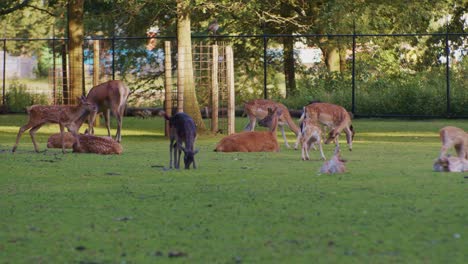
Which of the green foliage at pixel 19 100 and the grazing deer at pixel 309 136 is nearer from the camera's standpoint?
→ the grazing deer at pixel 309 136

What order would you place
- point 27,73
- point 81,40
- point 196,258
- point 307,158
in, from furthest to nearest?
point 27,73 → point 81,40 → point 307,158 → point 196,258

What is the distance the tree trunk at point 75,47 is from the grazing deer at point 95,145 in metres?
11.9

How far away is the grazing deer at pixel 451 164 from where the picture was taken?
15.5m

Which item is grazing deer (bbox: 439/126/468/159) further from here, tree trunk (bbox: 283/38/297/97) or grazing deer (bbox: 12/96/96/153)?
tree trunk (bbox: 283/38/297/97)

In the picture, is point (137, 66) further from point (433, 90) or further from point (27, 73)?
point (27, 73)

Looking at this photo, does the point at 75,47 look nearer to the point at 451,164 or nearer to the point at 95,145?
the point at 95,145

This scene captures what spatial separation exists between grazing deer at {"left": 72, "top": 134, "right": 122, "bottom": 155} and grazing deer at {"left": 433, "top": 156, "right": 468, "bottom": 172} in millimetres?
6813

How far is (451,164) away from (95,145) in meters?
7.29

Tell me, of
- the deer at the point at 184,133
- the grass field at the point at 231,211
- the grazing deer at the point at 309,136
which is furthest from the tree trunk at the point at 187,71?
the deer at the point at 184,133

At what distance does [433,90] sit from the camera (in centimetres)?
3456

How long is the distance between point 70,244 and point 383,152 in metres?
12.4

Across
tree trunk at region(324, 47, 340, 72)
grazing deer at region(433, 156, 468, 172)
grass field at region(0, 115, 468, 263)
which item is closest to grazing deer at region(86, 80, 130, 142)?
grass field at region(0, 115, 468, 263)

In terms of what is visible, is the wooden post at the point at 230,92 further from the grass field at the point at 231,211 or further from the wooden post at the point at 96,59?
the grass field at the point at 231,211

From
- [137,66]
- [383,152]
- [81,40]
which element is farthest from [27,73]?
[383,152]
